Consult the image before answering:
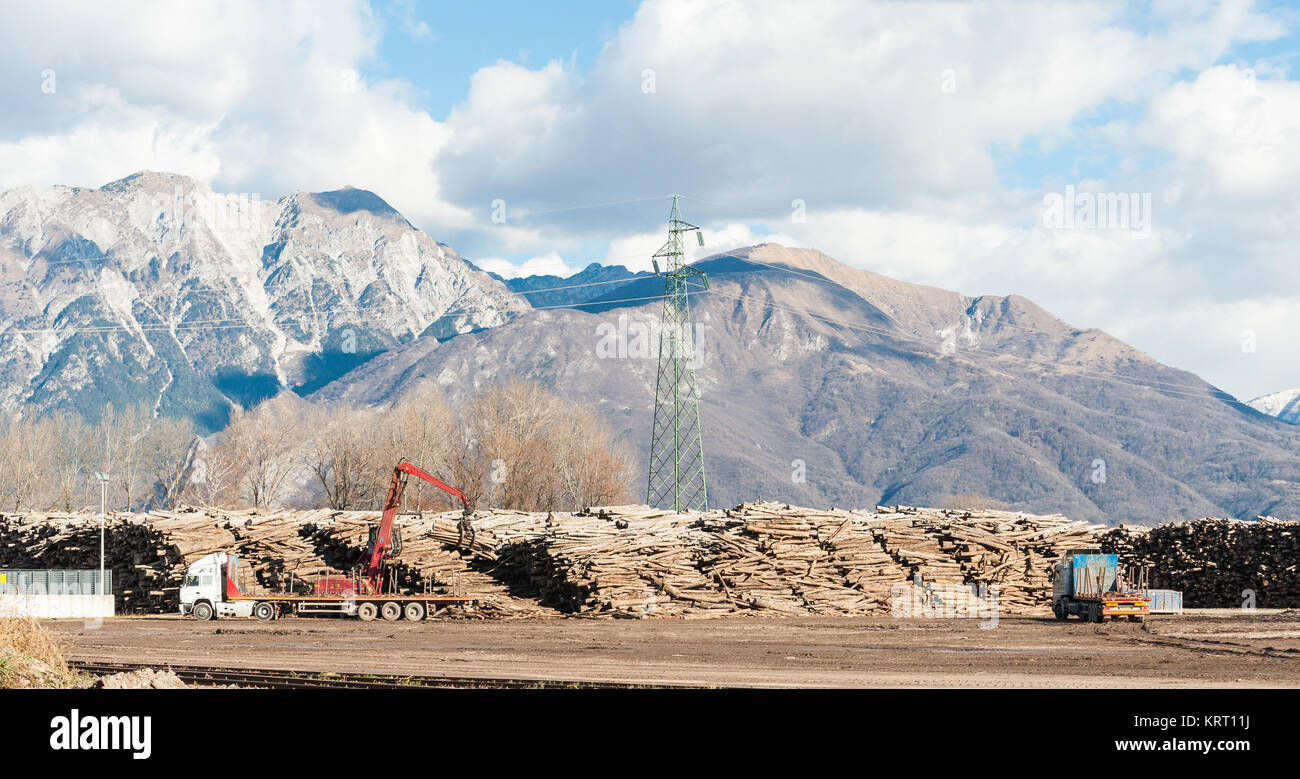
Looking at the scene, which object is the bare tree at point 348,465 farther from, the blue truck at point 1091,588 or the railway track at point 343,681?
the railway track at point 343,681

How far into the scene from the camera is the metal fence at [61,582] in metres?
43.2

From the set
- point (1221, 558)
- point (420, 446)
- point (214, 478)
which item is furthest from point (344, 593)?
point (214, 478)

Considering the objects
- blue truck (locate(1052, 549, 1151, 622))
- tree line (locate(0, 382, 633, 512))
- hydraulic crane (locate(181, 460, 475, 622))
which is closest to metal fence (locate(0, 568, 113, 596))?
hydraulic crane (locate(181, 460, 475, 622))

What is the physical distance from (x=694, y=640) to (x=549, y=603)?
1071 cm

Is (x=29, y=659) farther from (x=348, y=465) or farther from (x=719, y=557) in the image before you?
(x=348, y=465)

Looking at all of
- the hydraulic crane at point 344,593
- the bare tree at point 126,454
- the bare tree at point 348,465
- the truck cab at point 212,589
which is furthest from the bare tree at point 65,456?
the hydraulic crane at point 344,593

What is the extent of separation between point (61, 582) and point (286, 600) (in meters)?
11.2

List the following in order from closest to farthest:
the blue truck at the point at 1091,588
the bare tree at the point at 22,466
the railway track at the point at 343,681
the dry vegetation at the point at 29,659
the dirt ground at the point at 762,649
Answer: the dry vegetation at the point at 29,659, the railway track at the point at 343,681, the dirt ground at the point at 762,649, the blue truck at the point at 1091,588, the bare tree at the point at 22,466

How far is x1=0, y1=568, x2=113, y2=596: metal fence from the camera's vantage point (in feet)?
142

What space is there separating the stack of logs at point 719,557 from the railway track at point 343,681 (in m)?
18.2
